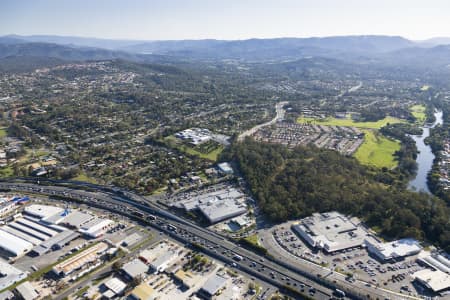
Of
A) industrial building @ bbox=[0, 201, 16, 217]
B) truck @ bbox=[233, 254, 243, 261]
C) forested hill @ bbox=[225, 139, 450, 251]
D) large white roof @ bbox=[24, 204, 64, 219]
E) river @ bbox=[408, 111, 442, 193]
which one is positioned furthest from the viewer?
river @ bbox=[408, 111, 442, 193]

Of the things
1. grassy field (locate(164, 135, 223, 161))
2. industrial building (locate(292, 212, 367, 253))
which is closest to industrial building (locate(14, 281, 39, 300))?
industrial building (locate(292, 212, 367, 253))

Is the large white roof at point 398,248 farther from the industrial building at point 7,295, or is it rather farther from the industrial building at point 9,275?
the industrial building at point 9,275

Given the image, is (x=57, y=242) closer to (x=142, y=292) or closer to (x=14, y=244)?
(x=14, y=244)

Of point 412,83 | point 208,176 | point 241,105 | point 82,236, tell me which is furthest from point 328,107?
point 82,236

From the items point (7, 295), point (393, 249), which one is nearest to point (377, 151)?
point (393, 249)

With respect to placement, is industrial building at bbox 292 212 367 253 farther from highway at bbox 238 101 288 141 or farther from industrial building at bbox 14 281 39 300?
highway at bbox 238 101 288 141
